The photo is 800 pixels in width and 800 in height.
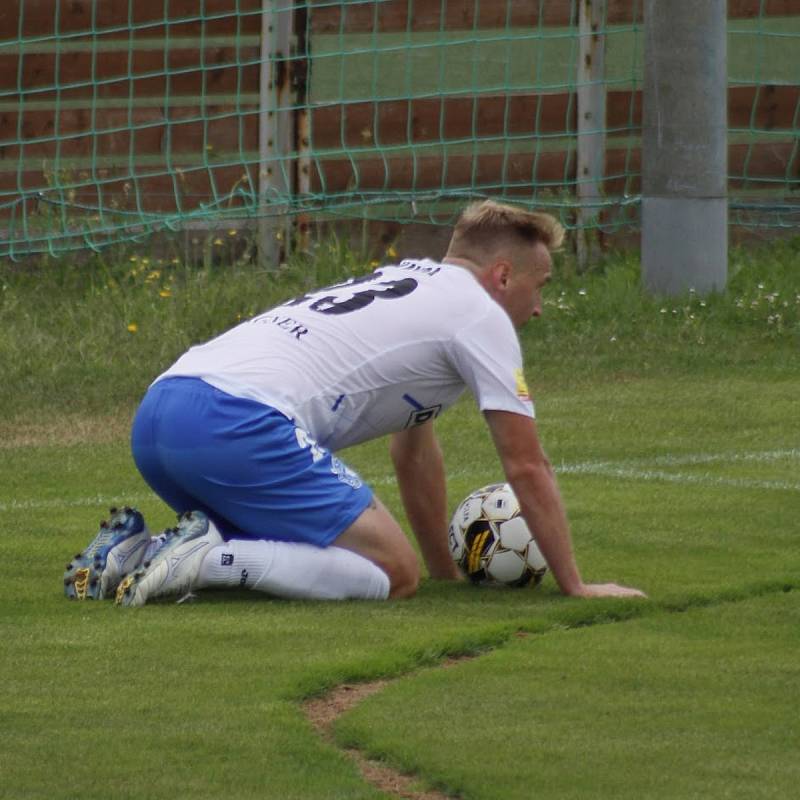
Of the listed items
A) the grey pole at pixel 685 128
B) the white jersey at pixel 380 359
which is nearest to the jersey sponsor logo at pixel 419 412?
the white jersey at pixel 380 359

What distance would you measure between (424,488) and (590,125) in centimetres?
719

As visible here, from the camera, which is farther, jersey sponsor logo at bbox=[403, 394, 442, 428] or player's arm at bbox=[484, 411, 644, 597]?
jersey sponsor logo at bbox=[403, 394, 442, 428]

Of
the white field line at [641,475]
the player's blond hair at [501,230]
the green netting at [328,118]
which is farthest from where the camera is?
the green netting at [328,118]

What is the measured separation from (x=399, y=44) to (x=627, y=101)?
1878 mm

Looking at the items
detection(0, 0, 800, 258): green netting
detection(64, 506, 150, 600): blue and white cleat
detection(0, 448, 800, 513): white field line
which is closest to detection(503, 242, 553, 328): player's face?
detection(64, 506, 150, 600): blue and white cleat

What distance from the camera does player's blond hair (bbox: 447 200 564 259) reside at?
6.42 metres

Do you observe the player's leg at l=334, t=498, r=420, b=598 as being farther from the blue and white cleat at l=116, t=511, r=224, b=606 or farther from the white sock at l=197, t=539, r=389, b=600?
the blue and white cleat at l=116, t=511, r=224, b=606

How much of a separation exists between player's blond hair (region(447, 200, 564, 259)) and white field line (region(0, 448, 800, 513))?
2402 mm

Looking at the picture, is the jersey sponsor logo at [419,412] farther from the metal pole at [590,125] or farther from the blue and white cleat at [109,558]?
the metal pole at [590,125]

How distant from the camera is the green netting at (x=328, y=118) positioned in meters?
14.4

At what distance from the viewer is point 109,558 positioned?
253 inches

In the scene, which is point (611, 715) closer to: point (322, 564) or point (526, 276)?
point (322, 564)

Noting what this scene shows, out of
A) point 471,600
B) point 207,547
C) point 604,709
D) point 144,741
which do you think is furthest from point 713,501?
point 144,741

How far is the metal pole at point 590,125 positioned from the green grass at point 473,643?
107 inches
